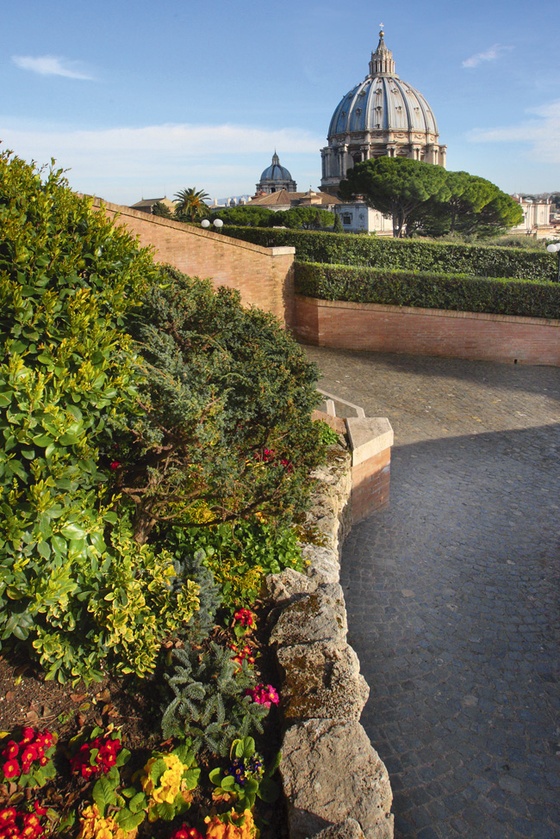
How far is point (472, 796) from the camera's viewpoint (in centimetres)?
398

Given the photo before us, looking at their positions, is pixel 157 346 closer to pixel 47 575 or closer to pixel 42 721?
pixel 47 575

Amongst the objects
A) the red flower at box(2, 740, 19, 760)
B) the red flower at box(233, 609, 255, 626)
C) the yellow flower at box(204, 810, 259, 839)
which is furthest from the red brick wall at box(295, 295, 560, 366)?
the red flower at box(2, 740, 19, 760)

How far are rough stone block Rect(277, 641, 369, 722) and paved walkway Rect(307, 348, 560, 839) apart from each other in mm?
892

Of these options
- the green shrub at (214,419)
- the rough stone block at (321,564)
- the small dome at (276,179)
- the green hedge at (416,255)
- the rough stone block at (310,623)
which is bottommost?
the rough stone block at (321,564)

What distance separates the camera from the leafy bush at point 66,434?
3.02m

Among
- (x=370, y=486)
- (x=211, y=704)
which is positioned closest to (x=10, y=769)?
(x=211, y=704)

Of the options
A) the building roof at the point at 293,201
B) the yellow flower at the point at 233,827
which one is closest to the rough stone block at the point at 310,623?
the yellow flower at the point at 233,827

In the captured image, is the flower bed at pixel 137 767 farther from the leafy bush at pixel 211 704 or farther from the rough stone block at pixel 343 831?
the rough stone block at pixel 343 831

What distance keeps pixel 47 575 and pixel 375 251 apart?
54.2 ft

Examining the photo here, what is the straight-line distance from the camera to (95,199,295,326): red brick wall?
13.8 metres

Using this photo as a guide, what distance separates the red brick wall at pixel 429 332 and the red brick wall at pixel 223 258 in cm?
85

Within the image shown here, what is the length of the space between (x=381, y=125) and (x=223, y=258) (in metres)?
92.9

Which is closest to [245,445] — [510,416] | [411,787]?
[411,787]

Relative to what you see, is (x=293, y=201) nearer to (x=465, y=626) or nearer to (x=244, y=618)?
(x=465, y=626)
